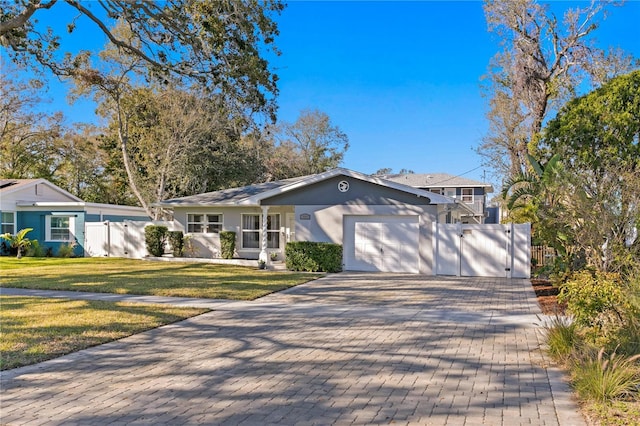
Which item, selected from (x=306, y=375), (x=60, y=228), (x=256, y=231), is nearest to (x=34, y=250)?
(x=60, y=228)

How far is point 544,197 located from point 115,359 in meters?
11.1

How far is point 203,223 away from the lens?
79.1ft

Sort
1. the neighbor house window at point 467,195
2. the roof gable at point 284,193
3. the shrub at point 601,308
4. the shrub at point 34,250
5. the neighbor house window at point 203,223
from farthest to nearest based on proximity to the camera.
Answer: the neighbor house window at point 467,195 < the shrub at point 34,250 < the neighbor house window at point 203,223 < the roof gable at point 284,193 < the shrub at point 601,308

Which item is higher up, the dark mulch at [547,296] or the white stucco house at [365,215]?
the white stucco house at [365,215]

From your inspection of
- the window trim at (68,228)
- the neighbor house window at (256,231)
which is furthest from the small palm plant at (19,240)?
the neighbor house window at (256,231)

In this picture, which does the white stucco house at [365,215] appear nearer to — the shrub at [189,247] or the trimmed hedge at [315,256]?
the trimmed hedge at [315,256]

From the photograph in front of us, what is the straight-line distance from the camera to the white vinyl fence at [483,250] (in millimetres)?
17516

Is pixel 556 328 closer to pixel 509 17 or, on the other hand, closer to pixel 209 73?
pixel 209 73

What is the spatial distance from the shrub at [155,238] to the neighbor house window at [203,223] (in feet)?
4.10

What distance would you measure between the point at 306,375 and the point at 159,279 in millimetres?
10826

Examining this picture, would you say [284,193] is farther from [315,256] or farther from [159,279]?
[159,279]

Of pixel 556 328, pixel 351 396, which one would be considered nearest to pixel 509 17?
pixel 556 328

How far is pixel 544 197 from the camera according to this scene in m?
13.3

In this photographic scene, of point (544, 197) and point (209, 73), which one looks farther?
point (209, 73)
